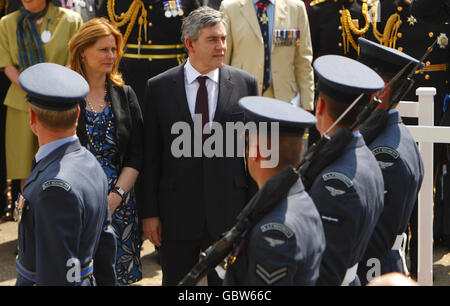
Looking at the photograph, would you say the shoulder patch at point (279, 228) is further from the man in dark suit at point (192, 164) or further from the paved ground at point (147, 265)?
the paved ground at point (147, 265)

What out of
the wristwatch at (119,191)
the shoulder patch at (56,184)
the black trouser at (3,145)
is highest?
the shoulder patch at (56,184)

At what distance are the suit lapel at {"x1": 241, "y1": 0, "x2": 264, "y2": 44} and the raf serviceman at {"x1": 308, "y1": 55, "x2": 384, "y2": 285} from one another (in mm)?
3014

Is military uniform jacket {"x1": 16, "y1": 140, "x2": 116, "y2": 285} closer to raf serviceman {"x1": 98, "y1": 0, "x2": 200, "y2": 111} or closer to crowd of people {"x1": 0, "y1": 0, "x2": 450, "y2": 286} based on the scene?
crowd of people {"x1": 0, "y1": 0, "x2": 450, "y2": 286}

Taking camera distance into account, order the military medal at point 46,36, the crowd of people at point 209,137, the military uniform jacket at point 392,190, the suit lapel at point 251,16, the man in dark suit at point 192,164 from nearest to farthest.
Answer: the crowd of people at point 209,137 → the military uniform jacket at point 392,190 → the man in dark suit at point 192,164 → the suit lapel at point 251,16 → the military medal at point 46,36

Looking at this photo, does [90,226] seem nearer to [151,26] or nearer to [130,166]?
[130,166]

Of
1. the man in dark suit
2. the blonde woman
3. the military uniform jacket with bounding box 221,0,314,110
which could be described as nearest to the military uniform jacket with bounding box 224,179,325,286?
the man in dark suit

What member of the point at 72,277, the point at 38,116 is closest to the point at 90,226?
the point at 72,277

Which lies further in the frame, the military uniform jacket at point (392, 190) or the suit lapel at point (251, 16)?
the suit lapel at point (251, 16)

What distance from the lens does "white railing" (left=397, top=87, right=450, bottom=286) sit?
5098 millimetres

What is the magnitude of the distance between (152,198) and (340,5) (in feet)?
11.3

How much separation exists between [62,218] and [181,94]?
5.21 feet

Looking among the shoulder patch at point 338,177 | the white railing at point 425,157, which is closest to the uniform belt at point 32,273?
the shoulder patch at point 338,177

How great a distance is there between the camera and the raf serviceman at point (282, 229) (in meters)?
2.69

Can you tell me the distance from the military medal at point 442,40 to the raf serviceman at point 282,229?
3888 mm
